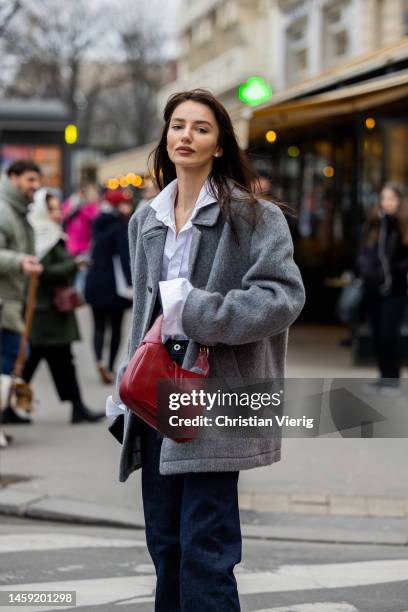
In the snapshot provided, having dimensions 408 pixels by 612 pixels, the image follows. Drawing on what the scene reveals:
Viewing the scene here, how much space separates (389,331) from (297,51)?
84.5 feet

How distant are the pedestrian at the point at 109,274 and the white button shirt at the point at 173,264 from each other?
7.95 meters

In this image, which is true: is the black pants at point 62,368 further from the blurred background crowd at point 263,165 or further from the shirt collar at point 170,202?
the shirt collar at point 170,202

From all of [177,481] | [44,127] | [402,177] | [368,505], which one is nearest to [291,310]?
[177,481]

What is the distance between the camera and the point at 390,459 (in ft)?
27.2

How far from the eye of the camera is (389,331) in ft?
35.6

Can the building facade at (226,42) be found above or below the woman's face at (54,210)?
above

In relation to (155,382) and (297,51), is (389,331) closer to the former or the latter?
(155,382)

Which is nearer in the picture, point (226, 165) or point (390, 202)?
point (226, 165)

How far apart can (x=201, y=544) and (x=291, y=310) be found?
71 cm

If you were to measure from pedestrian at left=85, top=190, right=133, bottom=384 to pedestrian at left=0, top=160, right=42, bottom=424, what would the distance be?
105 inches

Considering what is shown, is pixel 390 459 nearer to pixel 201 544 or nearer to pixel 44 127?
pixel 201 544

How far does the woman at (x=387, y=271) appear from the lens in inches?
419

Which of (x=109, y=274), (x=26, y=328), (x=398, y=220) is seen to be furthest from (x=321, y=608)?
(x=109, y=274)

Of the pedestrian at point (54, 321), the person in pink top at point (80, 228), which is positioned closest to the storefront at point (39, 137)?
the person in pink top at point (80, 228)
